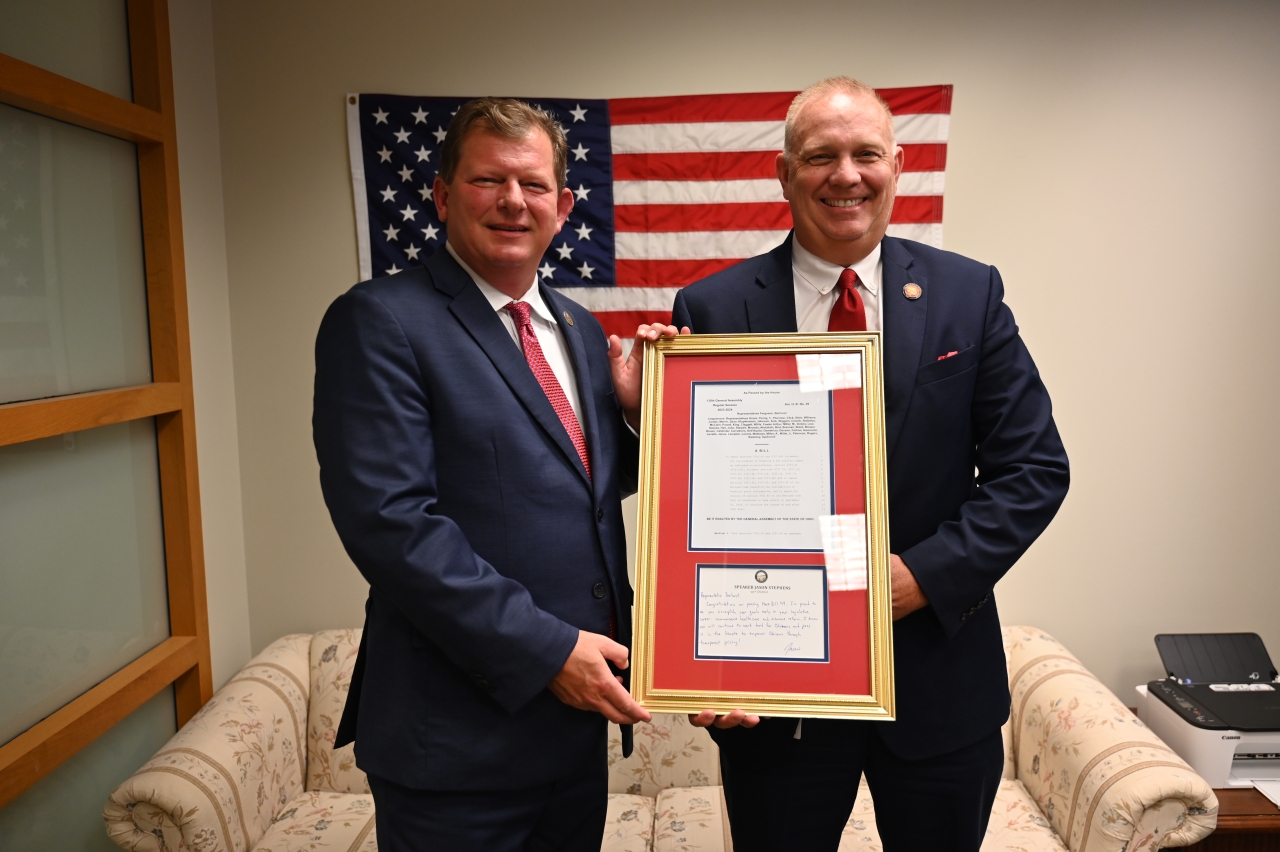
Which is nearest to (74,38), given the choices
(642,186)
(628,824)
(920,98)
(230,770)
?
(642,186)

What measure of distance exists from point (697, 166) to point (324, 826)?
2.37 meters

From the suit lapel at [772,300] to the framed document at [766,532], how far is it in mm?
139

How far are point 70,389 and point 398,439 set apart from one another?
57.0 inches

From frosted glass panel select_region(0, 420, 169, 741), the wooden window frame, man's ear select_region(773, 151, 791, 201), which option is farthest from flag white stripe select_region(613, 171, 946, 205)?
frosted glass panel select_region(0, 420, 169, 741)

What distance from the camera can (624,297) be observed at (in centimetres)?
296

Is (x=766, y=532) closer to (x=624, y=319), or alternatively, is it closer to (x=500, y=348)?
(x=500, y=348)

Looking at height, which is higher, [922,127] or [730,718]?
[922,127]

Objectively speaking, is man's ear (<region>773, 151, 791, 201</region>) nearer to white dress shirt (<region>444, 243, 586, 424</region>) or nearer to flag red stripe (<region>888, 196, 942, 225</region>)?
white dress shirt (<region>444, 243, 586, 424</region>)

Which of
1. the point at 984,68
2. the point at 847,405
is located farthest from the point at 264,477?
the point at 984,68

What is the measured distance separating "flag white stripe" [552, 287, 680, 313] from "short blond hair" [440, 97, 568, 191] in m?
1.32

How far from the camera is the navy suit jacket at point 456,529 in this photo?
4.58 feet

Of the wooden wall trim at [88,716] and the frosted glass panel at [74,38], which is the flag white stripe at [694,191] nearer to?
the frosted glass panel at [74,38]

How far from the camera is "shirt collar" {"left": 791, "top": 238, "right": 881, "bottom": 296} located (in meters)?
1.66

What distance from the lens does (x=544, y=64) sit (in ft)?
9.55
